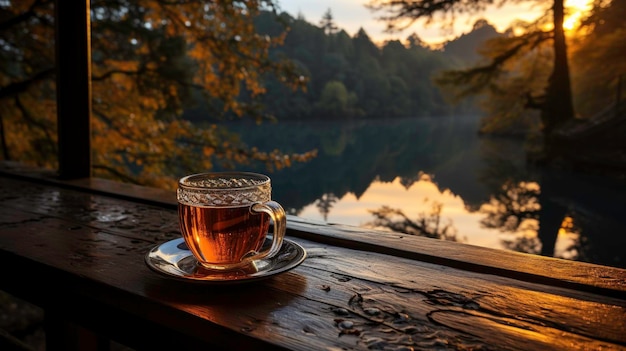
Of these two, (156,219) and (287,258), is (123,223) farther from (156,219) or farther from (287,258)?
(287,258)

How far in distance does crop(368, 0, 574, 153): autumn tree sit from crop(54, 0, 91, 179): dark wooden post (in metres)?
2.30

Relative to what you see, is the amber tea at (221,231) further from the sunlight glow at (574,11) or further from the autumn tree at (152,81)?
the autumn tree at (152,81)

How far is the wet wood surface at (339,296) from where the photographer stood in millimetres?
469

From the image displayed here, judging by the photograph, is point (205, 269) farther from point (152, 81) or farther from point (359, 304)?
point (152, 81)

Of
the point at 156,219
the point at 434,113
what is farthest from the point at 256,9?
the point at 156,219

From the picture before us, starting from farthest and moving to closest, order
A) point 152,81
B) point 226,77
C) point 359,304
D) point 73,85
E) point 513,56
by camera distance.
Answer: point 226,77 → point 152,81 → point 513,56 → point 73,85 → point 359,304

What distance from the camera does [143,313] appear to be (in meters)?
0.56

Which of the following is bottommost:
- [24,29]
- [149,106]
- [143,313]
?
[143,313]

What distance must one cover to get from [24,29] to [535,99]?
4.05 meters

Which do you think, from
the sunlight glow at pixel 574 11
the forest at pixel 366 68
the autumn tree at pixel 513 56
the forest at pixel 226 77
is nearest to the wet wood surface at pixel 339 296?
→ the sunlight glow at pixel 574 11

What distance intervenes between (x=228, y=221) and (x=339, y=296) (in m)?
0.17

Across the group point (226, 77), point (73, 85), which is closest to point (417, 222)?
point (226, 77)

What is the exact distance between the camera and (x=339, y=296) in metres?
0.57

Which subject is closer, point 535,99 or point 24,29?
point 535,99
